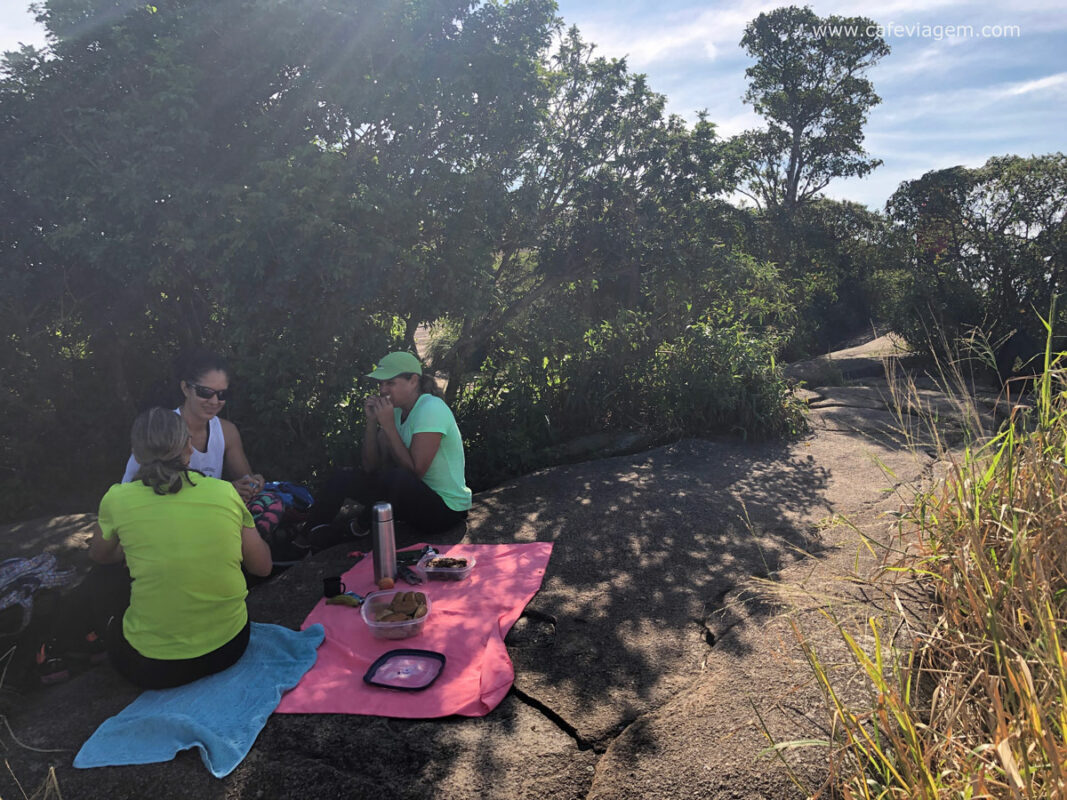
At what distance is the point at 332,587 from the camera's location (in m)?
3.49

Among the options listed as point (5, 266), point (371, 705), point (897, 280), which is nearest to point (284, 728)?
point (371, 705)

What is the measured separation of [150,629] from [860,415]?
6.62 m

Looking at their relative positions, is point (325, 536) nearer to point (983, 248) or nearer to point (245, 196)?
point (245, 196)

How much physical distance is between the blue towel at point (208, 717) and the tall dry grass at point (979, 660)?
183 cm

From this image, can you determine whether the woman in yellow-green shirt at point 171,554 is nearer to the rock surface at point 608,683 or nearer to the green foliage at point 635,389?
the rock surface at point 608,683

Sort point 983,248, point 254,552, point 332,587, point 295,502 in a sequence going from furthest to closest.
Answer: point 983,248 < point 295,502 < point 332,587 < point 254,552

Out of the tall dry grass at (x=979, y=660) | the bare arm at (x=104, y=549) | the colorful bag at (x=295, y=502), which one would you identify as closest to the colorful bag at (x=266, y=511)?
the colorful bag at (x=295, y=502)

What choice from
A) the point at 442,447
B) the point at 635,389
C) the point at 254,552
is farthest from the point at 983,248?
the point at 254,552

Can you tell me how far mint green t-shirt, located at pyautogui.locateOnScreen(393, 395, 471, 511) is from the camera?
165 inches

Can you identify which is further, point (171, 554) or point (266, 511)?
point (266, 511)

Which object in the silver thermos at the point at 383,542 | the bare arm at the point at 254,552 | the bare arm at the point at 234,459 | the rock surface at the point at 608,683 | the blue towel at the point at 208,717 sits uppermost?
the bare arm at the point at 234,459

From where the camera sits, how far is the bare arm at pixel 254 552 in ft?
9.18

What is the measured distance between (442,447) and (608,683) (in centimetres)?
194

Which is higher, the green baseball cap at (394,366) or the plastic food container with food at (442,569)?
the green baseball cap at (394,366)
